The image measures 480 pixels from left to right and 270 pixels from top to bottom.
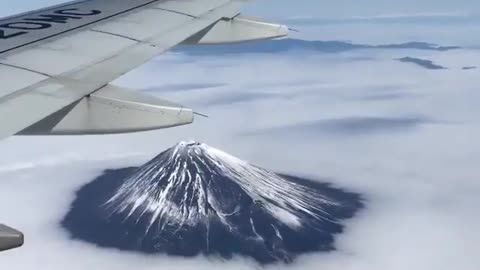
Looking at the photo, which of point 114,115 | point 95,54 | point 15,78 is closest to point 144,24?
point 95,54

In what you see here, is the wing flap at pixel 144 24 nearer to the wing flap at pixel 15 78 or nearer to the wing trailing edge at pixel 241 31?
the wing trailing edge at pixel 241 31

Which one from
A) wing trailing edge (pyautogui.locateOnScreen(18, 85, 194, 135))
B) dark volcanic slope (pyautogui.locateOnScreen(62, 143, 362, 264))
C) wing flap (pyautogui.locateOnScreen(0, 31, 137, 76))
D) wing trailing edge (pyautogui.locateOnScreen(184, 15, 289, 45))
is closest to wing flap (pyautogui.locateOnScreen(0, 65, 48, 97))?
wing flap (pyautogui.locateOnScreen(0, 31, 137, 76))

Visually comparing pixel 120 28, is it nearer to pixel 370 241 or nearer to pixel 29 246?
pixel 370 241

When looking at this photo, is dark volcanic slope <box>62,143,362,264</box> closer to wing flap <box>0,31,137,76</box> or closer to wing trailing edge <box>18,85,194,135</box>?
wing flap <box>0,31,137,76</box>

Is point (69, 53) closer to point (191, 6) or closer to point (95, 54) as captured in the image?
point (95, 54)

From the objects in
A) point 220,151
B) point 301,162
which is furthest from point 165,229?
point 220,151

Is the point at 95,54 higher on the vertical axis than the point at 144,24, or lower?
lower
